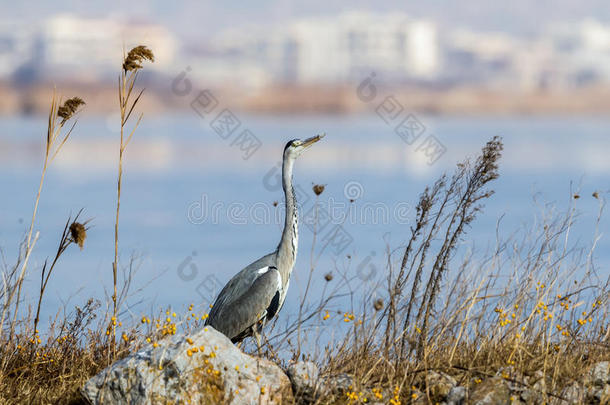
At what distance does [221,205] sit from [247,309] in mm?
17887

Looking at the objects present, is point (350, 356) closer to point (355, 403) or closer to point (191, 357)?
point (355, 403)

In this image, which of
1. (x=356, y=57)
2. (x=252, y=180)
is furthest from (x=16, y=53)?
(x=252, y=180)

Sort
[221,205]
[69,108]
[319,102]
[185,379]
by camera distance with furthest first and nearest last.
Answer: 1. [319,102]
2. [221,205]
3. [69,108]
4. [185,379]

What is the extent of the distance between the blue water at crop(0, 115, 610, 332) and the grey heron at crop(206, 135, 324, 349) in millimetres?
282

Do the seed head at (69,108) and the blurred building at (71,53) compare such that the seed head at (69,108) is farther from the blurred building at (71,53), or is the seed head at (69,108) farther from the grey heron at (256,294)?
the blurred building at (71,53)

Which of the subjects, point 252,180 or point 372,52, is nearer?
point 252,180

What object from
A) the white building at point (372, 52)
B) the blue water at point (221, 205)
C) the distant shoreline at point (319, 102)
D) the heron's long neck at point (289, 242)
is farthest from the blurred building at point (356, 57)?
the heron's long neck at point (289, 242)

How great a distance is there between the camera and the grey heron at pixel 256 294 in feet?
21.3

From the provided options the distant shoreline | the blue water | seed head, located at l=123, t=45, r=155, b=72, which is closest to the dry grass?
seed head, located at l=123, t=45, r=155, b=72

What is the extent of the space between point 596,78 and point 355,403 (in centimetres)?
16978

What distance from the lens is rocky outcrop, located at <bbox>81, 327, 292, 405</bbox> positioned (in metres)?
4.71

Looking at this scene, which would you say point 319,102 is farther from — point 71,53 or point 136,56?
point 71,53

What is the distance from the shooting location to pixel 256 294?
648 centimetres

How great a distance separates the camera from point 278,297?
658 centimetres
